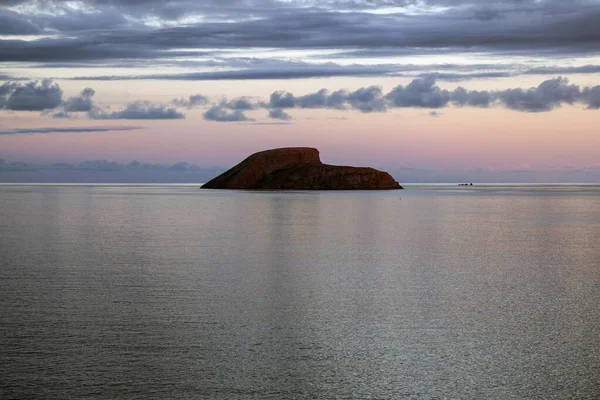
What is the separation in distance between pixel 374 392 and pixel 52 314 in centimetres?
886

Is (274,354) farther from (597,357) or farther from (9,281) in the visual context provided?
(9,281)

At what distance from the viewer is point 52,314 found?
16172mm

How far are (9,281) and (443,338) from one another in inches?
552

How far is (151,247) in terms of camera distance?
32.5m

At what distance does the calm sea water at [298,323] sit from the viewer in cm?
1118

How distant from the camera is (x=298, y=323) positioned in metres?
15.5

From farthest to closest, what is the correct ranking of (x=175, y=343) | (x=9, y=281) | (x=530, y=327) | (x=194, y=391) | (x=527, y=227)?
(x=527, y=227)
(x=9, y=281)
(x=530, y=327)
(x=175, y=343)
(x=194, y=391)

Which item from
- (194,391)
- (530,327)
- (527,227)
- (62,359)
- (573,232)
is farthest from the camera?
(527,227)

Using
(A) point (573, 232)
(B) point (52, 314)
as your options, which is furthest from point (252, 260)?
(A) point (573, 232)

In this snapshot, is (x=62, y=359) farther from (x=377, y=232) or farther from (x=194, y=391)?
(x=377, y=232)

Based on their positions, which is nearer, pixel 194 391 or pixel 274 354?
pixel 194 391

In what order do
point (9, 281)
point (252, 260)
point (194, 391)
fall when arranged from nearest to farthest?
point (194, 391) < point (9, 281) < point (252, 260)

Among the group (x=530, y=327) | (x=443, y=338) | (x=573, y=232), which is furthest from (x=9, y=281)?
(x=573, y=232)

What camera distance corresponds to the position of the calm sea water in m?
11.2
